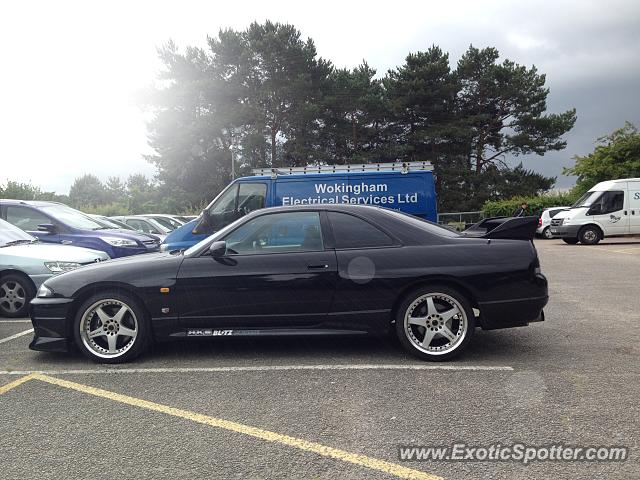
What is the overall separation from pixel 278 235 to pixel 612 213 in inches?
652

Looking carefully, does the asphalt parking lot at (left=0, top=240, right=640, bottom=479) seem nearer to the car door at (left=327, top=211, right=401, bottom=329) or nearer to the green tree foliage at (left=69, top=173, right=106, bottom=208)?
the car door at (left=327, top=211, right=401, bottom=329)

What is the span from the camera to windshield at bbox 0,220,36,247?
7191 mm

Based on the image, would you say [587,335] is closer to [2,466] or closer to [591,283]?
[591,283]

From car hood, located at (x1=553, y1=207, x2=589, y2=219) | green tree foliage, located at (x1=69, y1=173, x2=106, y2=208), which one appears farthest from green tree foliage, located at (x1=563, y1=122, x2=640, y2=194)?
green tree foliage, located at (x1=69, y1=173, x2=106, y2=208)

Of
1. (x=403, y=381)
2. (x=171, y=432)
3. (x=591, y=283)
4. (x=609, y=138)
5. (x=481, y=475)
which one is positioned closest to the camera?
(x=481, y=475)

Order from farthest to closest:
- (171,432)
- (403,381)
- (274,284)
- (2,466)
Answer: (274,284), (403,381), (171,432), (2,466)

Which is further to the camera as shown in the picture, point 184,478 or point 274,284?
point 274,284

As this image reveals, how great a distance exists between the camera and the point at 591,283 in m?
8.62

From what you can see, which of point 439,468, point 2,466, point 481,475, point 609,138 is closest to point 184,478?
point 2,466

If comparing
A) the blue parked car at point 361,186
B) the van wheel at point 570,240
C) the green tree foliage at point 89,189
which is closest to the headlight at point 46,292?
the blue parked car at point 361,186

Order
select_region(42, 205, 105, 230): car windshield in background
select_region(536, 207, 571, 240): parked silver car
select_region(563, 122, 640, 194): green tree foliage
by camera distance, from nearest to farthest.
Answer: select_region(42, 205, 105, 230): car windshield in background, select_region(536, 207, 571, 240): parked silver car, select_region(563, 122, 640, 194): green tree foliage

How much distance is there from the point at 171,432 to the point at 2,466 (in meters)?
0.89

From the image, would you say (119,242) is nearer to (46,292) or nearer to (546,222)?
(46,292)

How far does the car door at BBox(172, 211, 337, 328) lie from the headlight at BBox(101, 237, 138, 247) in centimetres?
497
